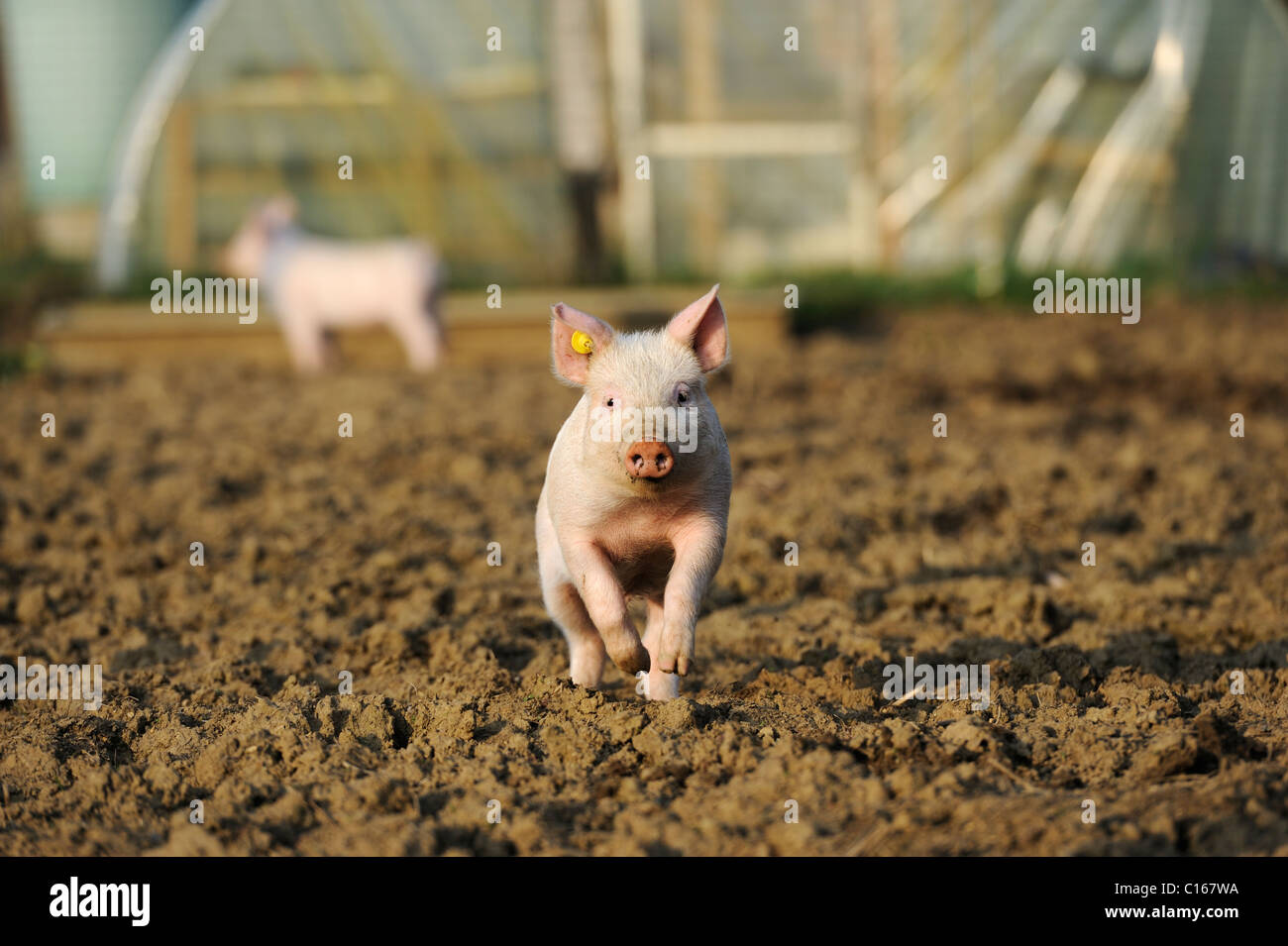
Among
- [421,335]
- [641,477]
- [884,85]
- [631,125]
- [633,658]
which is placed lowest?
[633,658]

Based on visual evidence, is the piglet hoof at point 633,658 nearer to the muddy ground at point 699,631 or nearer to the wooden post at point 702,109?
the muddy ground at point 699,631

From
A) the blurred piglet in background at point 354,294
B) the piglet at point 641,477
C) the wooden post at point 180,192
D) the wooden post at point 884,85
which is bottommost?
the piglet at point 641,477

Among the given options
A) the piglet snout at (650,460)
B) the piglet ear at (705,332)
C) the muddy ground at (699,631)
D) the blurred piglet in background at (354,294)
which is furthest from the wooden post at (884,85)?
the piglet snout at (650,460)

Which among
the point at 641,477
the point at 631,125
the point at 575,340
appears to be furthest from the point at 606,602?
the point at 631,125

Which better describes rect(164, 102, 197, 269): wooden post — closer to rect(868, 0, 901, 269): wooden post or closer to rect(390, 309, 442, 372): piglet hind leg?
rect(390, 309, 442, 372): piglet hind leg

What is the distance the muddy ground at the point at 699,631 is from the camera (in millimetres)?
2904

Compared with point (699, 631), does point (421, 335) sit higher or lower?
higher

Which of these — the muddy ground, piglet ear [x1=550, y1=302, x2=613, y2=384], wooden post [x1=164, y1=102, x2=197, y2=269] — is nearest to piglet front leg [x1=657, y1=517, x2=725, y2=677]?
the muddy ground

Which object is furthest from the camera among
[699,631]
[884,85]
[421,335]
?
[884,85]

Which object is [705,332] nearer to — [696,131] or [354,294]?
[354,294]

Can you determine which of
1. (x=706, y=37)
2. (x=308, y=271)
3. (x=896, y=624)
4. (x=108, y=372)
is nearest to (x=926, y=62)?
(x=706, y=37)

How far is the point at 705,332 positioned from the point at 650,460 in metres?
0.56

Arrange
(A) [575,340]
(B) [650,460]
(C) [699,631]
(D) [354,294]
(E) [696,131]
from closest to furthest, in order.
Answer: (B) [650,460] < (A) [575,340] < (C) [699,631] < (D) [354,294] < (E) [696,131]

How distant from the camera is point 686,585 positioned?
11.0ft
